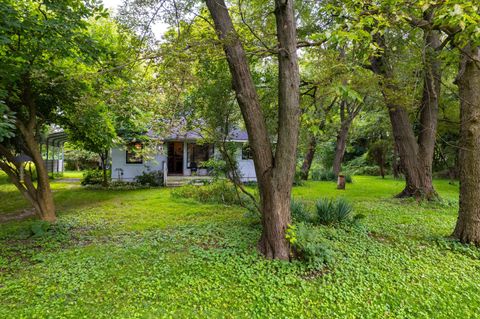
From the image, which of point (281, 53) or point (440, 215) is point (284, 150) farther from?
point (440, 215)

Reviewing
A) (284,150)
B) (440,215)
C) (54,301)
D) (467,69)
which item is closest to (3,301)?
(54,301)

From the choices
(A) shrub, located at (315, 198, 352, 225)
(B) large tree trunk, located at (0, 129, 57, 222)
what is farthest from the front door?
(A) shrub, located at (315, 198, 352, 225)

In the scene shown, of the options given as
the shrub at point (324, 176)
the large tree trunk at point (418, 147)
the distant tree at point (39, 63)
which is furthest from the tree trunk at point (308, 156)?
the distant tree at point (39, 63)

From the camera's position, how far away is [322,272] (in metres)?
3.62

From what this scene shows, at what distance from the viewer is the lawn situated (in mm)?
2893

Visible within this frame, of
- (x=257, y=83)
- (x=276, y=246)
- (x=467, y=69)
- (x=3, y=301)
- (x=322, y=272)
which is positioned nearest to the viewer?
(x=3, y=301)

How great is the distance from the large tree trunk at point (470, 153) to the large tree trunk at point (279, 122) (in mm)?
3106

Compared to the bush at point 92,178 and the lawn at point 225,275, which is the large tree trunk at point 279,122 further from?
the bush at point 92,178

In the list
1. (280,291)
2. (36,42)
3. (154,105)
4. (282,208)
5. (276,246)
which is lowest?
(280,291)

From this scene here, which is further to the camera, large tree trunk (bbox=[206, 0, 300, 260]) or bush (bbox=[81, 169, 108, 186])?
bush (bbox=[81, 169, 108, 186])

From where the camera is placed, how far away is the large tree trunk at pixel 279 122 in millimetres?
3791

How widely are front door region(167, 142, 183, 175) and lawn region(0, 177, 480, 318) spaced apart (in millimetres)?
11043

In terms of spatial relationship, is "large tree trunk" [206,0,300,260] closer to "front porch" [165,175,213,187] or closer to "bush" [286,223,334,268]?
"bush" [286,223,334,268]

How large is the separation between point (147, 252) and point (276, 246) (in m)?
2.02
